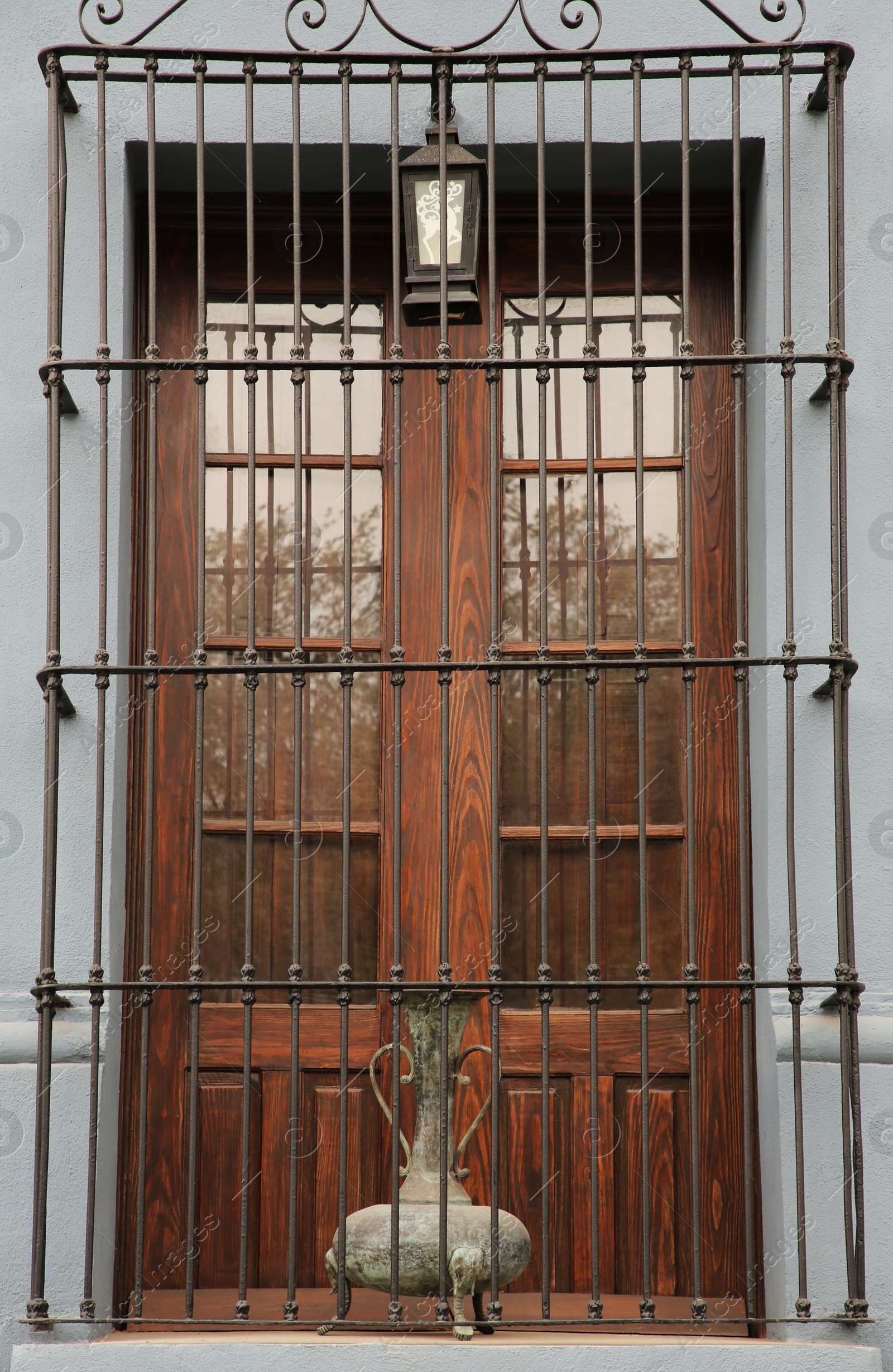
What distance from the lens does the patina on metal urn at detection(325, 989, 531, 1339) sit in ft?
10.4

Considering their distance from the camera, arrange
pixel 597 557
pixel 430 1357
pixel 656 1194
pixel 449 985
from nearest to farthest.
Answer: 1. pixel 430 1357
2. pixel 449 985
3. pixel 656 1194
4. pixel 597 557

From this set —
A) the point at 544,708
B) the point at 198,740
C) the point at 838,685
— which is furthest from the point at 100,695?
the point at 838,685

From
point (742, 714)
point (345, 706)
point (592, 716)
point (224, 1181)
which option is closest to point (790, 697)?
point (742, 714)

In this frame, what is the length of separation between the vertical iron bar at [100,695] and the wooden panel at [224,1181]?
388mm

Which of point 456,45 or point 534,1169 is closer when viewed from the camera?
point 534,1169

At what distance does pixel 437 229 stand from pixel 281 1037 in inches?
76.1

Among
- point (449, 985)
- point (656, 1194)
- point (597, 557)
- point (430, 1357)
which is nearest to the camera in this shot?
point (430, 1357)

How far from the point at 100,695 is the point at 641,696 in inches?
46.3

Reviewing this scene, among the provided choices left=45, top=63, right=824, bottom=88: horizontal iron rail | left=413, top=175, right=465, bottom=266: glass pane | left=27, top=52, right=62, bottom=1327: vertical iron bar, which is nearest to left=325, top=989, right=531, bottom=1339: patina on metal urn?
left=27, top=52, right=62, bottom=1327: vertical iron bar

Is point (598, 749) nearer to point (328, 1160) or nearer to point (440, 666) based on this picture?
point (440, 666)

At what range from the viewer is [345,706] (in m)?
3.24

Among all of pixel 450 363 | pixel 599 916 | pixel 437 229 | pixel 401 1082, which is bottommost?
pixel 401 1082

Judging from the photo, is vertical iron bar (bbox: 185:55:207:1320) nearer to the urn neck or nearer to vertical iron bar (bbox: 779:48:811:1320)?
the urn neck

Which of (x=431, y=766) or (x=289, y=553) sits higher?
(x=289, y=553)
